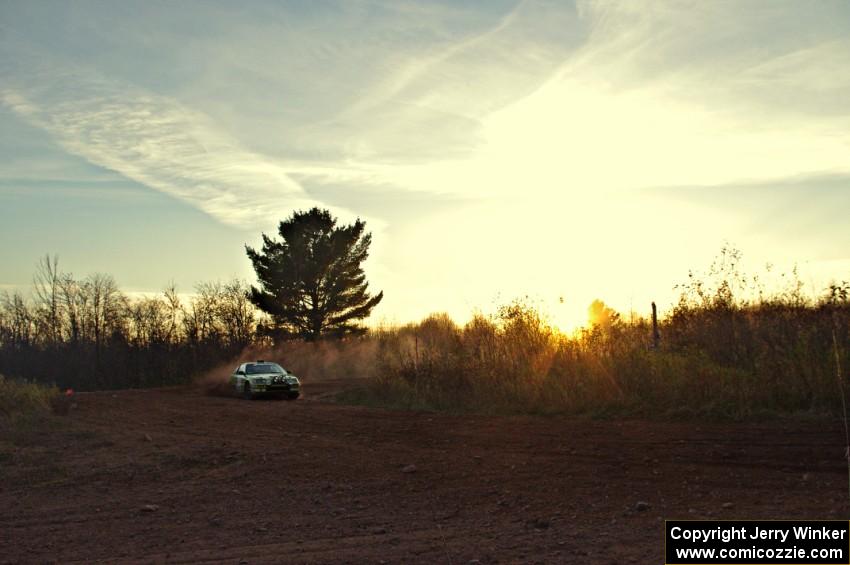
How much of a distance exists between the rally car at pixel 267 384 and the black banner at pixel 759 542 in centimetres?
2437

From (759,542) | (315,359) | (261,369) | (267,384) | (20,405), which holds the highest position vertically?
(315,359)

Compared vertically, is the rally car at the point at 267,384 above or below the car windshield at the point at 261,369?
below

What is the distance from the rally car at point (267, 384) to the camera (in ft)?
98.1

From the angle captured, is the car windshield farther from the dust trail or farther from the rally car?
the dust trail

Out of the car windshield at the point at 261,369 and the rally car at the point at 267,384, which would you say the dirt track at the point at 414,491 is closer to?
the rally car at the point at 267,384

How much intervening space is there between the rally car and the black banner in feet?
80.0

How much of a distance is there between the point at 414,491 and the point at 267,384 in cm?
2113

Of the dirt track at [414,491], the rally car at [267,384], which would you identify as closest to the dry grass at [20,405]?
the dirt track at [414,491]

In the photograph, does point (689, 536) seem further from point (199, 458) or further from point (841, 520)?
point (199, 458)

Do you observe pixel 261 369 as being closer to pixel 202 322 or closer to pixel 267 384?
pixel 267 384

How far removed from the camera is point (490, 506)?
28.7ft

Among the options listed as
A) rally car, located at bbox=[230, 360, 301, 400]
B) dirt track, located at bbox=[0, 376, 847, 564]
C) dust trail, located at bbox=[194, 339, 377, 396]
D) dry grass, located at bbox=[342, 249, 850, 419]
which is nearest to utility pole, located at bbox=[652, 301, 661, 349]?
dry grass, located at bbox=[342, 249, 850, 419]

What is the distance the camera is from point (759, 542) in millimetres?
6574

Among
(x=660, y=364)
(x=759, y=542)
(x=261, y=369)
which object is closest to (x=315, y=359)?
(x=261, y=369)
